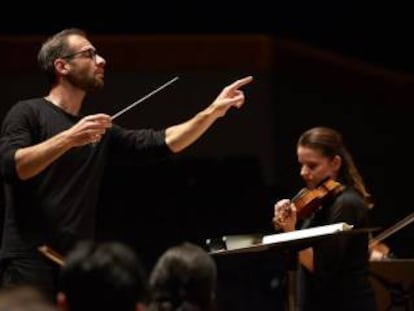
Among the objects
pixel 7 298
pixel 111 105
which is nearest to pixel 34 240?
pixel 7 298

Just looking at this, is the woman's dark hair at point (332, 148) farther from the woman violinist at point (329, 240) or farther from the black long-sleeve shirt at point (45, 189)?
the black long-sleeve shirt at point (45, 189)

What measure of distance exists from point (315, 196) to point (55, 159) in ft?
3.31

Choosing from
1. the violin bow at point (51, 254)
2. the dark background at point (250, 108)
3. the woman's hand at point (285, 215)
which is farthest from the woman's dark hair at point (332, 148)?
the dark background at point (250, 108)

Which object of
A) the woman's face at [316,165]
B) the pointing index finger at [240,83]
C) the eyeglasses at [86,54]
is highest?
the eyeglasses at [86,54]

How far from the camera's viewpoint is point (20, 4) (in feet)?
22.8

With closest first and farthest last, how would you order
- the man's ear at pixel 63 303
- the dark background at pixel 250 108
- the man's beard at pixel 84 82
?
the man's ear at pixel 63 303 < the man's beard at pixel 84 82 < the dark background at pixel 250 108

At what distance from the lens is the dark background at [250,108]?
5.59m

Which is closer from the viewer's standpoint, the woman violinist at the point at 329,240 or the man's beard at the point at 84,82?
the man's beard at the point at 84,82

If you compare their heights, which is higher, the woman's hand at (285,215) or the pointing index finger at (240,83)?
the pointing index finger at (240,83)

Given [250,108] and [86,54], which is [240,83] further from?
[250,108]

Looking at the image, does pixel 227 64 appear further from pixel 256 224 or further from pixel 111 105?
pixel 256 224

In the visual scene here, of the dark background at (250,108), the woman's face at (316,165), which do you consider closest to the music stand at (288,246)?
the woman's face at (316,165)

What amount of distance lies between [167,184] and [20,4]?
203 cm

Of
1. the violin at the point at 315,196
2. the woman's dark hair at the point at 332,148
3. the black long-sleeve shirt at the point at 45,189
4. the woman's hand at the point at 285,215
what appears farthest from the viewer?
the woman's dark hair at the point at 332,148
